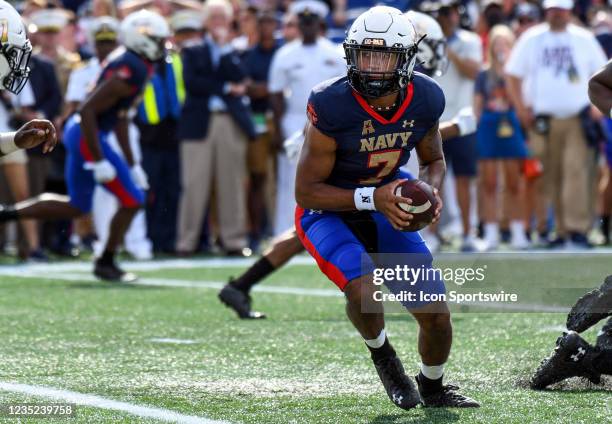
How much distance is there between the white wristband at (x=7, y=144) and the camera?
5.54m

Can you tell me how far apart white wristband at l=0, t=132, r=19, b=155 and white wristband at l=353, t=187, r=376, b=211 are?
5.16 feet

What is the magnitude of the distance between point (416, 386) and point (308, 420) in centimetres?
63

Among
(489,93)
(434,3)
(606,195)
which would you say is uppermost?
(434,3)

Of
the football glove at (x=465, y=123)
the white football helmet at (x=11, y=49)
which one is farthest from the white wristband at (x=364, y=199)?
the football glove at (x=465, y=123)

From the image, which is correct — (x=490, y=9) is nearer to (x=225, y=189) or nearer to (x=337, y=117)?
(x=225, y=189)

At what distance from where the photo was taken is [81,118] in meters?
9.02

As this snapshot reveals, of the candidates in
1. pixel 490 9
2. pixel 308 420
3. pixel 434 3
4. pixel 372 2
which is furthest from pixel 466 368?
pixel 372 2

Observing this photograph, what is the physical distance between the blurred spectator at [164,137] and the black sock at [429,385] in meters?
6.71

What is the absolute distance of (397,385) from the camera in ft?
15.7

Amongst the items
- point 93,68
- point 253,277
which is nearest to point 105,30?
point 93,68

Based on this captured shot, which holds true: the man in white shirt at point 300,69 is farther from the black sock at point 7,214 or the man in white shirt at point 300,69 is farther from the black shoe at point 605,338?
the black shoe at point 605,338

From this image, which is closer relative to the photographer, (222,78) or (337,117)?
(337,117)

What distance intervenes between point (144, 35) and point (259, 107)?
2947 millimetres

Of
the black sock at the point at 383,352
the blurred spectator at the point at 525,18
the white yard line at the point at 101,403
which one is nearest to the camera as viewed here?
the white yard line at the point at 101,403
